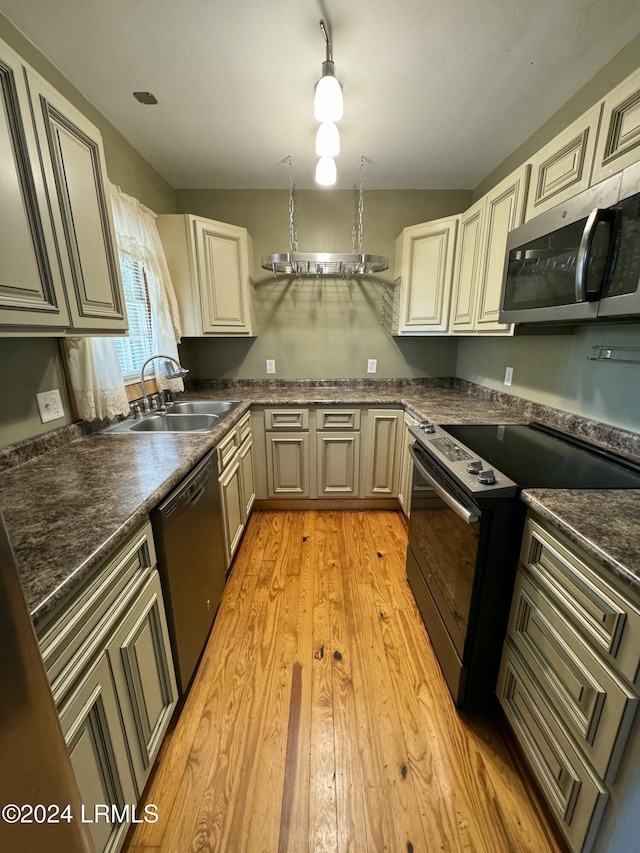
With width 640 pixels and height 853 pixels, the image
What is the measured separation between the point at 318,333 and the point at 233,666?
2361 millimetres

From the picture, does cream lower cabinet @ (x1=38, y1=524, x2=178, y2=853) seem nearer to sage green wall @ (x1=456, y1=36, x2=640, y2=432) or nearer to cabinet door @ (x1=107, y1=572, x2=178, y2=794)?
cabinet door @ (x1=107, y1=572, x2=178, y2=794)

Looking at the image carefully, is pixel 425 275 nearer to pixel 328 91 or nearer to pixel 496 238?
pixel 496 238

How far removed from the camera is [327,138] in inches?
56.9

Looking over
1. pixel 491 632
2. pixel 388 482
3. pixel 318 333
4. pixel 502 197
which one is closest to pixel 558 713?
pixel 491 632

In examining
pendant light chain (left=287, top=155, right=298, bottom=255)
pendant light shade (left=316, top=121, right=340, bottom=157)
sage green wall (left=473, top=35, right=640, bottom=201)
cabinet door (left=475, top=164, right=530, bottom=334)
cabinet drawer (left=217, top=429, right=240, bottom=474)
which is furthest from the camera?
pendant light chain (left=287, top=155, right=298, bottom=255)

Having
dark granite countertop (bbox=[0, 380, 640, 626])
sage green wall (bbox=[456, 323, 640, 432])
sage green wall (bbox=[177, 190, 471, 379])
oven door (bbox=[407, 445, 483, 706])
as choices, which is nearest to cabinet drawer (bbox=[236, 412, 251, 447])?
dark granite countertop (bbox=[0, 380, 640, 626])

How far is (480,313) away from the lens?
→ 1.96 m

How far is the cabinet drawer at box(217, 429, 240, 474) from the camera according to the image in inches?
68.4

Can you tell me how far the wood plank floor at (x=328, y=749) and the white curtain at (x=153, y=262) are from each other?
1.66 m

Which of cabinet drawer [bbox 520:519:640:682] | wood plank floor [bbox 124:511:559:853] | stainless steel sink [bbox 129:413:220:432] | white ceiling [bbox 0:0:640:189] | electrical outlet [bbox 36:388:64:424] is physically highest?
white ceiling [bbox 0:0:640:189]

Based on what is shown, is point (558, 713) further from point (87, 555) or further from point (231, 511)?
point (231, 511)

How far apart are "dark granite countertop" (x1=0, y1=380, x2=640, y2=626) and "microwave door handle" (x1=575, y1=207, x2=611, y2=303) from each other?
0.64m

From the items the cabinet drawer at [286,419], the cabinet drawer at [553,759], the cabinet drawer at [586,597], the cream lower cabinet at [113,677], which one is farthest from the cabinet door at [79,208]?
the cabinet drawer at [553,759]

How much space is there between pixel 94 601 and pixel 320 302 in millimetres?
2561
